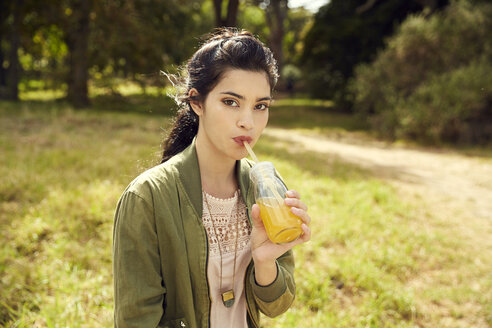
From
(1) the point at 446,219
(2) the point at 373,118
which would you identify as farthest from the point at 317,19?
(1) the point at 446,219

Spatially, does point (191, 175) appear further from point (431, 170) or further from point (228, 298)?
point (431, 170)

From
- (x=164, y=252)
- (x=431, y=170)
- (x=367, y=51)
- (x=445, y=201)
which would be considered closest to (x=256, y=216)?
(x=164, y=252)

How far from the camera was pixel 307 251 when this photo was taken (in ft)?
11.9

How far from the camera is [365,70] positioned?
12.6 meters

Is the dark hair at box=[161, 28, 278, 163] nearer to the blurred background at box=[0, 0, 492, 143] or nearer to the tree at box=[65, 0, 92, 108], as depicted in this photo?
the blurred background at box=[0, 0, 492, 143]

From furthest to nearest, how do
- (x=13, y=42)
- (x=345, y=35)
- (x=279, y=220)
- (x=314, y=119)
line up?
1. (x=345, y=35)
2. (x=314, y=119)
3. (x=13, y=42)
4. (x=279, y=220)

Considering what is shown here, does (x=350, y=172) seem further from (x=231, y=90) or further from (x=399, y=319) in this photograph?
(x=231, y=90)

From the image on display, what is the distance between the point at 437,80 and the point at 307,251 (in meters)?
8.76

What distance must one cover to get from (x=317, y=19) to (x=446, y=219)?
14.3m

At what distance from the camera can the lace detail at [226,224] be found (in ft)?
5.21

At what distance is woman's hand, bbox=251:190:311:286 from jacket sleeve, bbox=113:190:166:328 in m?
0.38

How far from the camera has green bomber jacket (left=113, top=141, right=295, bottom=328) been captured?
1.36 metres

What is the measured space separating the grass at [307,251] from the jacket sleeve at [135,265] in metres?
0.54

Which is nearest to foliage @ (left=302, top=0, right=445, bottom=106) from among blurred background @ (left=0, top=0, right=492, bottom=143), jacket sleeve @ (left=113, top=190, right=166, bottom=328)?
blurred background @ (left=0, top=0, right=492, bottom=143)
